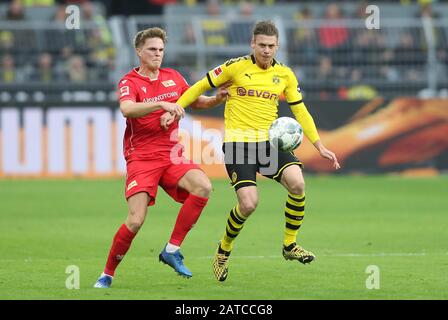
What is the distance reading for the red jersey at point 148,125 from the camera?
9.77 meters

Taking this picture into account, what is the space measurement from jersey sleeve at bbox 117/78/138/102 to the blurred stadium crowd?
1314cm

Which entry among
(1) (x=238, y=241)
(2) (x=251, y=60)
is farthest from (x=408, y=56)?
(2) (x=251, y=60)

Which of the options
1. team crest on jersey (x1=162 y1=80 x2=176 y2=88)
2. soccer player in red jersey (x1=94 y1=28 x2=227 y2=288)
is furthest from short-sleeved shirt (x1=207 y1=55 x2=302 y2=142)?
soccer player in red jersey (x1=94 y1=28 x2=227 y2=288)

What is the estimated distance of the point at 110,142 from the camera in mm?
21328

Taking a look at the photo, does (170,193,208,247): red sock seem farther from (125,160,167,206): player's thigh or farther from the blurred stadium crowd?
the blurred stadium crowd

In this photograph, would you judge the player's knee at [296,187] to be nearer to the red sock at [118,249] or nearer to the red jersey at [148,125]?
the red jersey at [148,125]

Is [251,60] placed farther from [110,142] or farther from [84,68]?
[84,68]

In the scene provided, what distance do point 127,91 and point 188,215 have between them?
124 centimetres

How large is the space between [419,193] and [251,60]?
372 inches

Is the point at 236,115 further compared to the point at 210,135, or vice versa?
the point at 210,135

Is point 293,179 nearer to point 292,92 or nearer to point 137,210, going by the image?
point 292,92

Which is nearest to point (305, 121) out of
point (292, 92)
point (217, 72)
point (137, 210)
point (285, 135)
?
point (292, 92)

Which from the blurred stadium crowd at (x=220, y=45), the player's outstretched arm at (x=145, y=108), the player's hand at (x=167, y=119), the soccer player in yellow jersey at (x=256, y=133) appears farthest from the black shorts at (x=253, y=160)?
the blurred stadium crowd at (x=220, y=45)

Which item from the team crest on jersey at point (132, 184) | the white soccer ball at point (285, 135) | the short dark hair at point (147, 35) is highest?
the short dark hair at point (147, 35)
